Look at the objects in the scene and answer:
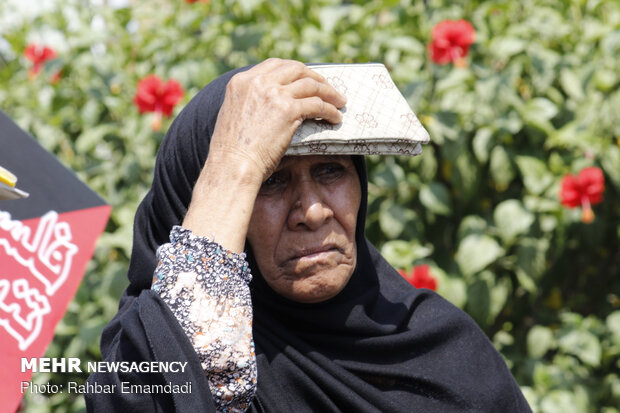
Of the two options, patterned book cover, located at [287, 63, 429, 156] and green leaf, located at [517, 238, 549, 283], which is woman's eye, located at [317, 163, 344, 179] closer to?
patterned book cover, located at [287, 63, 429, 156]

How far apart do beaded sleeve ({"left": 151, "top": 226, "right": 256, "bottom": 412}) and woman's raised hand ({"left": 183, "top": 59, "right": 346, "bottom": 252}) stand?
0.11 feet

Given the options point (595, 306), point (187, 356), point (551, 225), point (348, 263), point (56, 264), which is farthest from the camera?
point (595, 306)

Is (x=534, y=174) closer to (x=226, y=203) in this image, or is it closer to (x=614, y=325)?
(x=614, y=325)

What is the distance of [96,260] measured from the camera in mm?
3275

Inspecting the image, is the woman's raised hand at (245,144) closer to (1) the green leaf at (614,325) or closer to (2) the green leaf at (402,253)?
(2) the green leaf at (402,253)

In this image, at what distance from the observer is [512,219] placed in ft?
9.51

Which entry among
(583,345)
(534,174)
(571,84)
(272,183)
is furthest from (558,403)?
(272,183)

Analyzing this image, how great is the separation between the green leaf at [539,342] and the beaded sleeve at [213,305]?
1.93 metres

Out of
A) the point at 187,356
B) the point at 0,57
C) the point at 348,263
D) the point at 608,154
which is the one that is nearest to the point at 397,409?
the point at 348,263

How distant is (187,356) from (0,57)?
15.1 feet

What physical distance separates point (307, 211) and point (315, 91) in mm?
229

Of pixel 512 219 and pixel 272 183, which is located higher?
pixel 272 183

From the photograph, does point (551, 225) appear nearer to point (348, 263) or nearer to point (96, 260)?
point (348, 263)

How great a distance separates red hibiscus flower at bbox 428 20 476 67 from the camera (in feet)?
10.0
